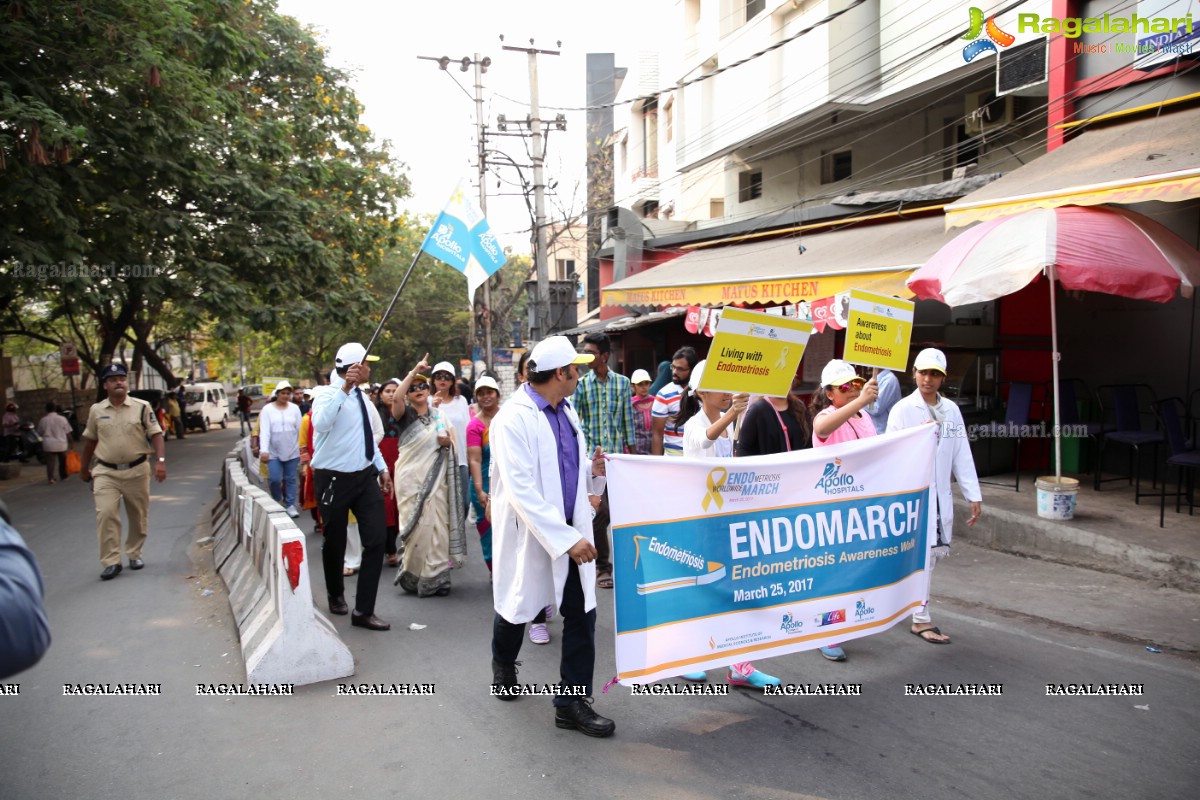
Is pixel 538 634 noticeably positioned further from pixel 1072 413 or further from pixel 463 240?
pixel 1072 413

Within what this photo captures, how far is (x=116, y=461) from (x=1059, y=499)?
8.53 metres

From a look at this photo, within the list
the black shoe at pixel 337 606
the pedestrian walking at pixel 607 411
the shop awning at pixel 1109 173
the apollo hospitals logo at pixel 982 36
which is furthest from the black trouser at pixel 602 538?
the apollo hospitals logo at pixel 982 36

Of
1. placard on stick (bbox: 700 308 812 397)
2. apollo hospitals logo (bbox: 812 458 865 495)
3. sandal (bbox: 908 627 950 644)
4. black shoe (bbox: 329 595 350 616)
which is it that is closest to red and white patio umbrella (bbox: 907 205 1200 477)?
sandal (bbox: 908 627 950 644)

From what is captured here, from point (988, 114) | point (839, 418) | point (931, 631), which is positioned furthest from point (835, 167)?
point (839, 418)

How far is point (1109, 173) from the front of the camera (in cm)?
781

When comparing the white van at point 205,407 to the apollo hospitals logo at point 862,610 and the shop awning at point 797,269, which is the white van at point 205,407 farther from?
the apollo hospitals logo at point 862,610

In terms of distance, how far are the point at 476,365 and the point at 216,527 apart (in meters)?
19.5

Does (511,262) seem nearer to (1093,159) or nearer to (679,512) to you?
(1093,159)

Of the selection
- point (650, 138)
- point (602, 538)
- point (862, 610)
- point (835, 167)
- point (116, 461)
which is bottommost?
point (602, 538)

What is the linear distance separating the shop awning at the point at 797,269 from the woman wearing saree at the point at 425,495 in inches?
219

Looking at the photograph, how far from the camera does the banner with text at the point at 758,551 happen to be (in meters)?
3.87

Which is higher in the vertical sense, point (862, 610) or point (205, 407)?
point (862, 610)

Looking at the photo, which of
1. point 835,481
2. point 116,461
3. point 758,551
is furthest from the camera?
point 116,461

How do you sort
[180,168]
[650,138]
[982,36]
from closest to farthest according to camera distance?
[982,36]
[180,168]
[650,138]
